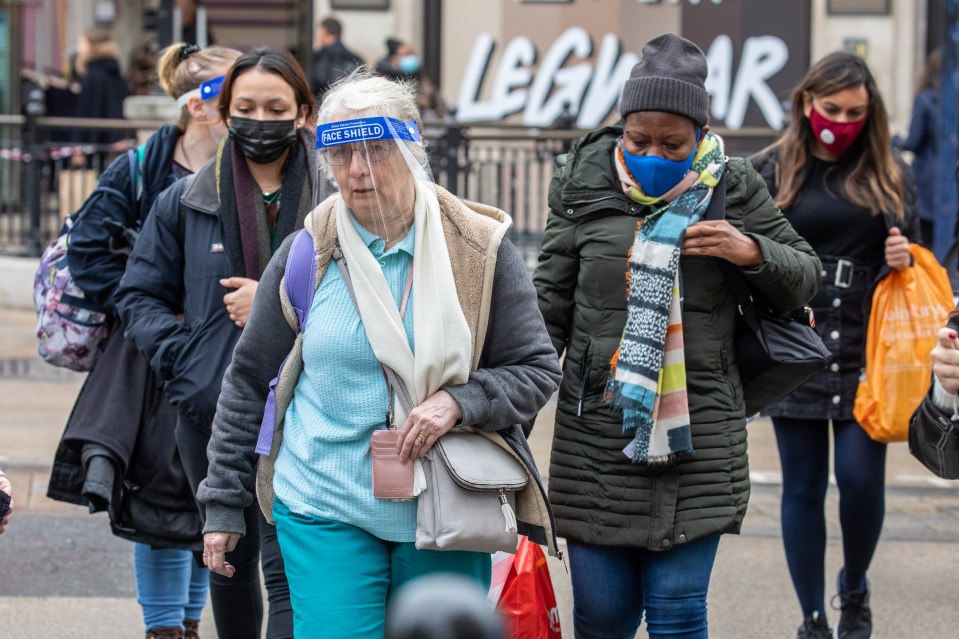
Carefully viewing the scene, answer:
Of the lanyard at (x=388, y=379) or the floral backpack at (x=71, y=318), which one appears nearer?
the lanyard at (x=388, y=379)

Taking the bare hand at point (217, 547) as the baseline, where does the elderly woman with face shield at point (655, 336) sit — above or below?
above

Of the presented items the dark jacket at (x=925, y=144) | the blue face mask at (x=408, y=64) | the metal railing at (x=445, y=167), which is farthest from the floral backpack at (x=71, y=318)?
the blue face mask at (x=408, y=64)

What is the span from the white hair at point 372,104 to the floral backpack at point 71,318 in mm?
1453

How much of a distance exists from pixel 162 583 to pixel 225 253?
1.26 meters

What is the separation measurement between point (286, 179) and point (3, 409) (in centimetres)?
498

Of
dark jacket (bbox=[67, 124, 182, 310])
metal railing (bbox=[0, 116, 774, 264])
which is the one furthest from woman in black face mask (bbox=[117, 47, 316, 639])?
metal railing (bbox=[0, 116, 774, 264])

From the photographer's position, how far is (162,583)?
4801mm

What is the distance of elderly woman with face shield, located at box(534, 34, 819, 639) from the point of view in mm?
3684

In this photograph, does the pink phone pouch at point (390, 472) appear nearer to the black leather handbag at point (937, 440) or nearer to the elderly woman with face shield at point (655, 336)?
the elderly woman with face shield at point (655, 336)

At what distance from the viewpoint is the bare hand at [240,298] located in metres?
4.04

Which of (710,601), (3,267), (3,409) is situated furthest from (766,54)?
(710,601)

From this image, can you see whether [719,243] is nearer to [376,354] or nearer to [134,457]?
[376,354]

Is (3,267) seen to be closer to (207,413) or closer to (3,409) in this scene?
(3,409)

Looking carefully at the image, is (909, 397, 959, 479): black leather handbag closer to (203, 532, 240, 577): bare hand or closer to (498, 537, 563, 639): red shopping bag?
(498, 537, 563, 639): red shopping bag
